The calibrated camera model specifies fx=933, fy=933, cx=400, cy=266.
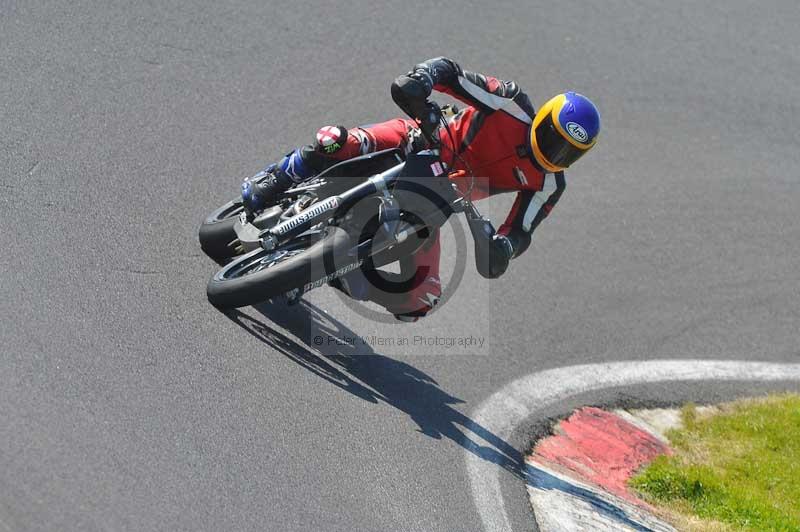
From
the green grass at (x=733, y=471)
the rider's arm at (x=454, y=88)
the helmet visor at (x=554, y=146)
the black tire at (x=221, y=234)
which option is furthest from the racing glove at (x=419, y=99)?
the green grass at (x=733, y=471)

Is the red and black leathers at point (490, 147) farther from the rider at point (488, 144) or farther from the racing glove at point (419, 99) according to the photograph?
the racing glove at point (419, 99)

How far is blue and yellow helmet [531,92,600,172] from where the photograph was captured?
6230mm

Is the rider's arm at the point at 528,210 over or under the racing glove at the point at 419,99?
under

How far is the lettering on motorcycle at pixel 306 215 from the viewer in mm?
6121

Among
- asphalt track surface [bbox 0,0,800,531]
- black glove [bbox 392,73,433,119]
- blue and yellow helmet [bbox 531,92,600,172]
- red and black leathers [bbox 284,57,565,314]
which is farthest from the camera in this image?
red and black leathers [bbox 284,57,565,314]

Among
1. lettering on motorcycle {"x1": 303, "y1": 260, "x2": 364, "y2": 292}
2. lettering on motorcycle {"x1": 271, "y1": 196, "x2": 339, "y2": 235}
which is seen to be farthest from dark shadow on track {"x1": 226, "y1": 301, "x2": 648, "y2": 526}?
lettering on motorcycle {"x1": 271, "y1": 196, "x2": 339, "y2": 235}

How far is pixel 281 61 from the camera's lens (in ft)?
31.6

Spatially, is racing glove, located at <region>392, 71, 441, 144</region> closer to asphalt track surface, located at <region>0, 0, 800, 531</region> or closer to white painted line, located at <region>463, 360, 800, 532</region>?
asphalt track surface, located at <region>0, 0, 800, 531</region>

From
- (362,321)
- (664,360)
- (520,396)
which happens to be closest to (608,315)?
(664,360)

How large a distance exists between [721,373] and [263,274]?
4.68m

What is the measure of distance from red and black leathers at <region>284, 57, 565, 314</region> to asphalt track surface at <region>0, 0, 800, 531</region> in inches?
52.2

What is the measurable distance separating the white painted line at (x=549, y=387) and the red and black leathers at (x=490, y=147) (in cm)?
131

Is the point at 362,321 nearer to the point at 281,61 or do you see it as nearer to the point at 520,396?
the point at 520,396

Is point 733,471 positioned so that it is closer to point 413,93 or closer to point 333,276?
point 333,276
